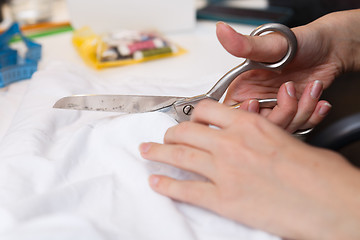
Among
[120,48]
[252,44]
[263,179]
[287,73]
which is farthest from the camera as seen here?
[120,48]

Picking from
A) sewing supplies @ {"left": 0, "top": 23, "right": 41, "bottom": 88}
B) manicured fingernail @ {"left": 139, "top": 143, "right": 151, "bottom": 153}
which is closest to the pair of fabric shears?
manicured fingernail @ {"left": 139, "top": 143, "right": 151, "bottom": 153}

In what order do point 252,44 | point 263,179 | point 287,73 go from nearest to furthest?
point 263,179
point 252,44
point 287,73

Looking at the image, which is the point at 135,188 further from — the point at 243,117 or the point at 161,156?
the point at 243,117

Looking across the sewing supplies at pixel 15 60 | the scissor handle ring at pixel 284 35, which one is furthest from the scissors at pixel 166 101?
the sewing supplies at pixel 15 60

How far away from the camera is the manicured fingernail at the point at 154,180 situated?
1.22ft

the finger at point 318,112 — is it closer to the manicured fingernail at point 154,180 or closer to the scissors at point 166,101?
the scissors at point 166,101

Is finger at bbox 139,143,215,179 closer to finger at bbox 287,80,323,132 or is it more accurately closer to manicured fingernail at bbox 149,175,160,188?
manicured fingernail at bbox 149,175,160,188

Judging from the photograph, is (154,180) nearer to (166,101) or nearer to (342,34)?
(166,101)

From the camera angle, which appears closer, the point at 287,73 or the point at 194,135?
the point at 194,135

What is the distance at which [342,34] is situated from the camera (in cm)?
62

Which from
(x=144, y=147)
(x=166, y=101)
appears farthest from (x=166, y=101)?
(x=144, y=147)

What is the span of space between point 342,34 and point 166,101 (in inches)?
14.5

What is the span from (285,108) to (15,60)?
69 centimetres

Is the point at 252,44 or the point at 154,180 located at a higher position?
the point at 252,44
